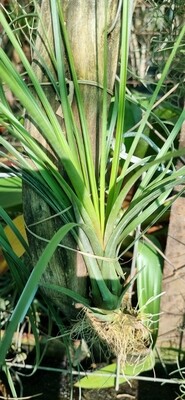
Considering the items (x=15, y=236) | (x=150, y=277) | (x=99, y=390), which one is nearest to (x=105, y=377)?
(x=99, y=390)

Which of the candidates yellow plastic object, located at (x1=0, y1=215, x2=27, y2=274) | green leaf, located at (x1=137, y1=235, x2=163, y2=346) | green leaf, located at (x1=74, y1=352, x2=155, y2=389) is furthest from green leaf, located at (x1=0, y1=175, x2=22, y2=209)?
green leaf, located at (x1=74, y1=352, x2=155, y2=389)

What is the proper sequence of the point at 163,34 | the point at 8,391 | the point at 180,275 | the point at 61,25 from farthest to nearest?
the point at 163,34, the point at 8,391, the point at 180,275, the point at 61,25

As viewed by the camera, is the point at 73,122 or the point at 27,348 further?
the point at 27,348

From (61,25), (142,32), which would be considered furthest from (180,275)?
(142,32)

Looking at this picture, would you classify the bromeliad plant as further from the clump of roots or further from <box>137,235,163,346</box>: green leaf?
<box>137,235,163,346</box>: green leaf

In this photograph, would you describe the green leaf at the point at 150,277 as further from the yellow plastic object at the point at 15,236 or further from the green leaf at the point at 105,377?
the yellow plastic object at the point at 15,236

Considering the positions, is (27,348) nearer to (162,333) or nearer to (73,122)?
(162,333)

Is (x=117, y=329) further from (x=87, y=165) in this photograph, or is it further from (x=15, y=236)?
(x=15, y=236)
